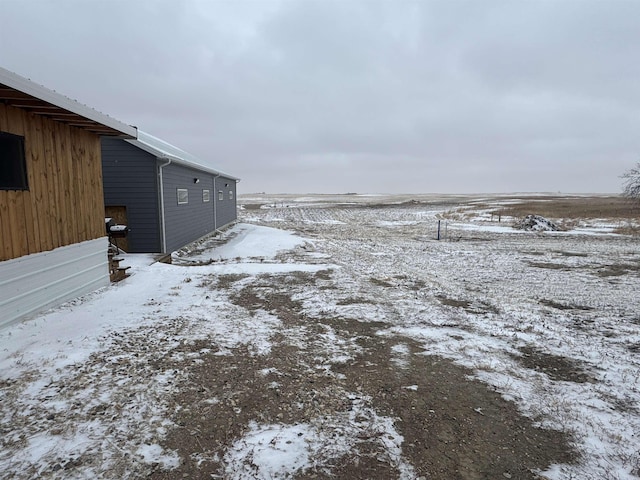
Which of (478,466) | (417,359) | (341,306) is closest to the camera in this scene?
(478,466)

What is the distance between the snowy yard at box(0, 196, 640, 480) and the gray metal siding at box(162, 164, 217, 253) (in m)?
4.18

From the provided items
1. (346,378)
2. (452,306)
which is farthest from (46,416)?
(452,306)

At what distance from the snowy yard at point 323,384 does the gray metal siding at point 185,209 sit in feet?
13.7

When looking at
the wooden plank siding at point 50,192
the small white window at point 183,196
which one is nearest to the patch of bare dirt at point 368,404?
the wooden plank siding at point 50,192

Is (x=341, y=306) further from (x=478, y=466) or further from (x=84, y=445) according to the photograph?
(x=84, y=445)

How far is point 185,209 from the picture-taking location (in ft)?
42.6

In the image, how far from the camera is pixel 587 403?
3.48 meters

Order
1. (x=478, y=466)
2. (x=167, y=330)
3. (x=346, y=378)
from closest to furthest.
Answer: (x=478, y=466)
(x=346, y=378)
(x=167, y=330)

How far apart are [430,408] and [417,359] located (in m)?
1.06

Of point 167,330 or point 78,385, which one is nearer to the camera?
point 78,385

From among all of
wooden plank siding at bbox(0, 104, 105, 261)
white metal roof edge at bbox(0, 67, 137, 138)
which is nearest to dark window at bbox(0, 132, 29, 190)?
wooden plank siding at bbox(0, 104, 105, 261)

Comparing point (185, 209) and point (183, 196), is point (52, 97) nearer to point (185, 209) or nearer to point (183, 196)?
point (183, 196)

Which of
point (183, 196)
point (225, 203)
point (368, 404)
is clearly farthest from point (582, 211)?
point (368, 404)

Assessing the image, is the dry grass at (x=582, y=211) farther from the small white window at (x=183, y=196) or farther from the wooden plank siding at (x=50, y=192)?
the wooden plank siding at (x=50, y=192)
